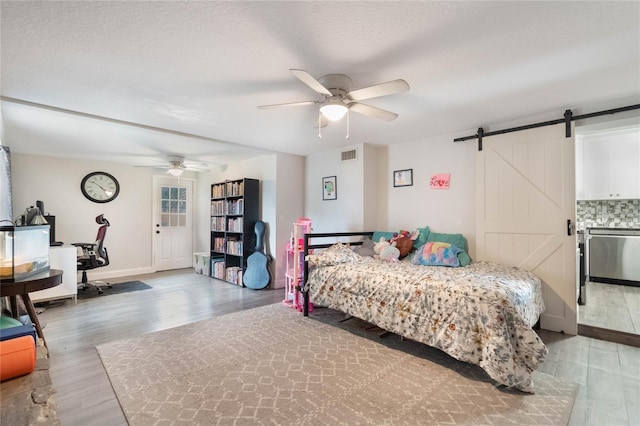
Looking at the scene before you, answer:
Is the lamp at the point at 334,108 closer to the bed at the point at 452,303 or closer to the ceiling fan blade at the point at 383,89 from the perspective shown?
the ceiling fan blade at the point at 383,89

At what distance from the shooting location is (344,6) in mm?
1511

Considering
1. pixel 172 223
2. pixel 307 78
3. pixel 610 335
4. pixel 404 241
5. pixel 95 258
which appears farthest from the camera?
pixel 172 223

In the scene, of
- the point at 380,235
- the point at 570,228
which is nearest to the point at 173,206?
the point at 380,235

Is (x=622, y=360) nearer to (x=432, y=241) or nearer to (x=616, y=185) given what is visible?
(x=432, y=241)

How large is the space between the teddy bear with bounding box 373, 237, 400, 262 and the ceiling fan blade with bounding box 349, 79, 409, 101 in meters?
2.04

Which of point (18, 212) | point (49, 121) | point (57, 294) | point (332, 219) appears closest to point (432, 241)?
point (332, 219)

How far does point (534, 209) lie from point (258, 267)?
3.78 meters

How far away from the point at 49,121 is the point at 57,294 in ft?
7.20

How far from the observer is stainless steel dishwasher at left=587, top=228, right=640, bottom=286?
15.0ft

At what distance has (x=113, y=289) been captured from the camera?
15.5 feet

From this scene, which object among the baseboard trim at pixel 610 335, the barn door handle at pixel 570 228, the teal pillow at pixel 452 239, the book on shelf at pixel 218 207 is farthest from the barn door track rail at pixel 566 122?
the book on shelf at pixel 218 207

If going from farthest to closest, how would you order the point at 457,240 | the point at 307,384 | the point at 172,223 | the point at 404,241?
1. the point at 172,223
2. the point at 404,241
3. the point at 457,240
4. the point at 307,384

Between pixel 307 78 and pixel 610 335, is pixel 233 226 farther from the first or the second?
pixel 610 335

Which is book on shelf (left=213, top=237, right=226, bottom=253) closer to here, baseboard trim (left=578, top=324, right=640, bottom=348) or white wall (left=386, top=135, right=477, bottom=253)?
white wall (left=386, top=135, right=477, bottom=253)
